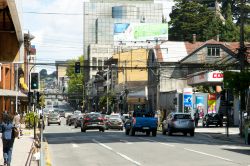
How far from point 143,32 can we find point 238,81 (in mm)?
101383

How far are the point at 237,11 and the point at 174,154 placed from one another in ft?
353

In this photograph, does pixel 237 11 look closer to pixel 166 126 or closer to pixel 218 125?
pixel 218 125

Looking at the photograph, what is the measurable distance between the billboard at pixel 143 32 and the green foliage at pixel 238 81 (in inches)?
3703

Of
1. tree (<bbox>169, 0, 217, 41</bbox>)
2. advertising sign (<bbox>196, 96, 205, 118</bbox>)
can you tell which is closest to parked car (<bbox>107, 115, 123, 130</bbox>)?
advertising sign (<bbox>196, 96, 205, 118</bbox>)

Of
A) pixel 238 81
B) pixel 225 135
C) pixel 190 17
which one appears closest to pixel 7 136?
pixel 238 81

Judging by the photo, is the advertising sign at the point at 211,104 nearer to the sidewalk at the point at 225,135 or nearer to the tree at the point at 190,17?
the sidewalk at the point at 225,135

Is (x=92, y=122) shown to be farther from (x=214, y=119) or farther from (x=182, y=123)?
(x=214, y=119)

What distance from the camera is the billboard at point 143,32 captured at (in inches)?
5522

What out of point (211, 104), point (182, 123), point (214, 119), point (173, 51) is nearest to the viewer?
point (182, 123)

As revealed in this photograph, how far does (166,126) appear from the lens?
48281mm

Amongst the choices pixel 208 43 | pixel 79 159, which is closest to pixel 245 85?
pixel 79 159

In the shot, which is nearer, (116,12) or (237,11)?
(237,11)

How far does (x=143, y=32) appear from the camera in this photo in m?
144

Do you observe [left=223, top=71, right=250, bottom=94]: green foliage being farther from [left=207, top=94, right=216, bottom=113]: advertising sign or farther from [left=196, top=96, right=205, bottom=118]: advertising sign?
[left=196, top=96, right=205, bottom=118]: advertising sign
